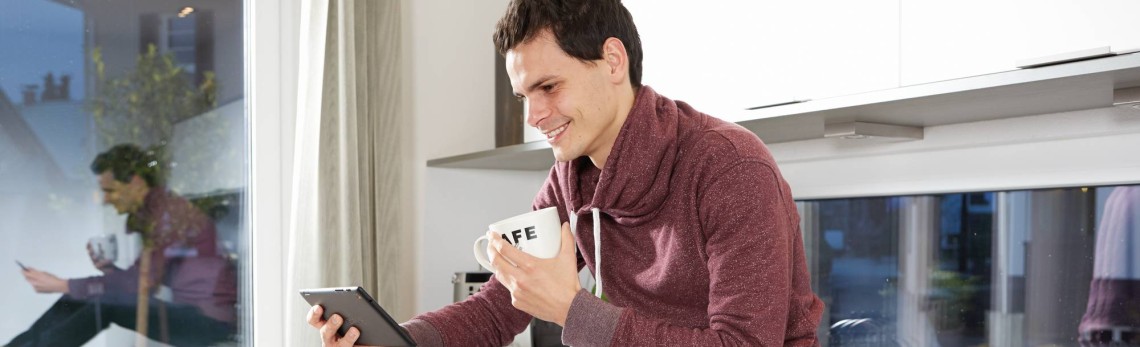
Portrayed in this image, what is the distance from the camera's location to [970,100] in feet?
4.84

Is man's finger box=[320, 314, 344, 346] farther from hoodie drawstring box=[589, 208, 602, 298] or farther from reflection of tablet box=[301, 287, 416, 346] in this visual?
hoodie drawstring box=[589, 208, 602, 298]

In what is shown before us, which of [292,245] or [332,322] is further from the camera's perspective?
[292,245]

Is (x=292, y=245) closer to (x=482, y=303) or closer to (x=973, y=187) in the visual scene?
(x=482, y=303)

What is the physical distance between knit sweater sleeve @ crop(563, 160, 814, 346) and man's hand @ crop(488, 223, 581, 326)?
2cm

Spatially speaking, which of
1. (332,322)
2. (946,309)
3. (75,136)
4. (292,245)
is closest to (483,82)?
(292,245)

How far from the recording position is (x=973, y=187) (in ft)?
5.77

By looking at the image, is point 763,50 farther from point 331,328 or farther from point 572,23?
point 331,328

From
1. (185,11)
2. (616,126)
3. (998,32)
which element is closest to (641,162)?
(616,126)

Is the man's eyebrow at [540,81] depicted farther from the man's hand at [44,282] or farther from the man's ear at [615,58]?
the man's hand at [44,282]

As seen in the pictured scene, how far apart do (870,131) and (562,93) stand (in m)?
0.76

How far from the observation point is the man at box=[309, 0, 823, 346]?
1067 mm

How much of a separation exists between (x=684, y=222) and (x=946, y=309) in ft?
2.76

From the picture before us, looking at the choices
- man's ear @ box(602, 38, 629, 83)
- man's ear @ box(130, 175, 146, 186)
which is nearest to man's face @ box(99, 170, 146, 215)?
man's ear @ box(130, 175, 146, 186)

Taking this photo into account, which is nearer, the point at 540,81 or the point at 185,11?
the point at 540,81
